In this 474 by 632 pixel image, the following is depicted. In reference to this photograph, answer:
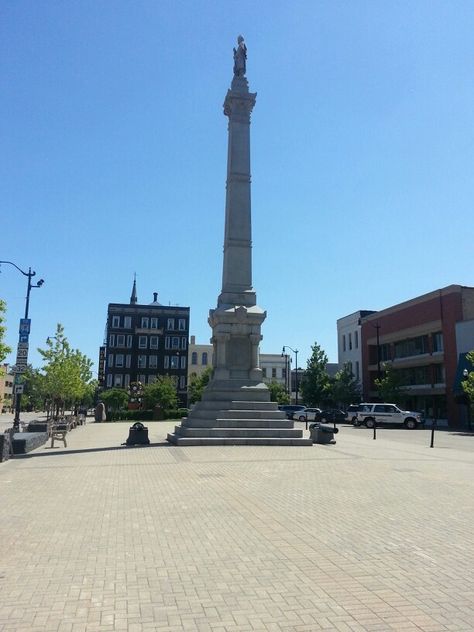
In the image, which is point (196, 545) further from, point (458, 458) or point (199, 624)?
point (458, 458)

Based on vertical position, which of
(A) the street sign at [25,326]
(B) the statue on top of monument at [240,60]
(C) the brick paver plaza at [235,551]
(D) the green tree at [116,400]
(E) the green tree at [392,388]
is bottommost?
(C) the brick paver plaza at [235,551]

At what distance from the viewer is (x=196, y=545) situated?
6.46 metres

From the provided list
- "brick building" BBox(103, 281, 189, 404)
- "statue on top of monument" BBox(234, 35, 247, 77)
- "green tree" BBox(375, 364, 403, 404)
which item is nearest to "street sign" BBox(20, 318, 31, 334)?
"statue on top of monument" BBox(234, 35, 247, 77)

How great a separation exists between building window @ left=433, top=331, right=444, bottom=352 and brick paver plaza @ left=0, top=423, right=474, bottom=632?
3822cm

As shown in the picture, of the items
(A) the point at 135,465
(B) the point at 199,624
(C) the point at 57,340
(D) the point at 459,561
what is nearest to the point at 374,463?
(A) the point at 135,465

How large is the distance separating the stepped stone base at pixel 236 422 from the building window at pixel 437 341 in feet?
101

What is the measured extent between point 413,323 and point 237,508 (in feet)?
152

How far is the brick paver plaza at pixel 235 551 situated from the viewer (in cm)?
442

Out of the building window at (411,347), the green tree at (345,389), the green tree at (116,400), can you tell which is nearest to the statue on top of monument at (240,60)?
the building window at (411,347)

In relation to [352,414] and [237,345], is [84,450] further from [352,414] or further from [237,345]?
[352,414]

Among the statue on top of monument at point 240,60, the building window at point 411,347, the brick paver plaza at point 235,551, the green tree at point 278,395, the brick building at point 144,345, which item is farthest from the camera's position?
the brick building at point 144,345

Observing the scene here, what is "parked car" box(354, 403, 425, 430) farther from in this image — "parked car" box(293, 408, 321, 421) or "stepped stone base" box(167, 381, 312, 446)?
"stepped stone base" box(167, 381, 312, 446)

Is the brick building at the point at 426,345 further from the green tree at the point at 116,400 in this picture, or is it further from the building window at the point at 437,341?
the green tree at the point at 116,400

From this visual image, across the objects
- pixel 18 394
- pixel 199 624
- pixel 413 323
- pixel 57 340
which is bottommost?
pixel 199 624
